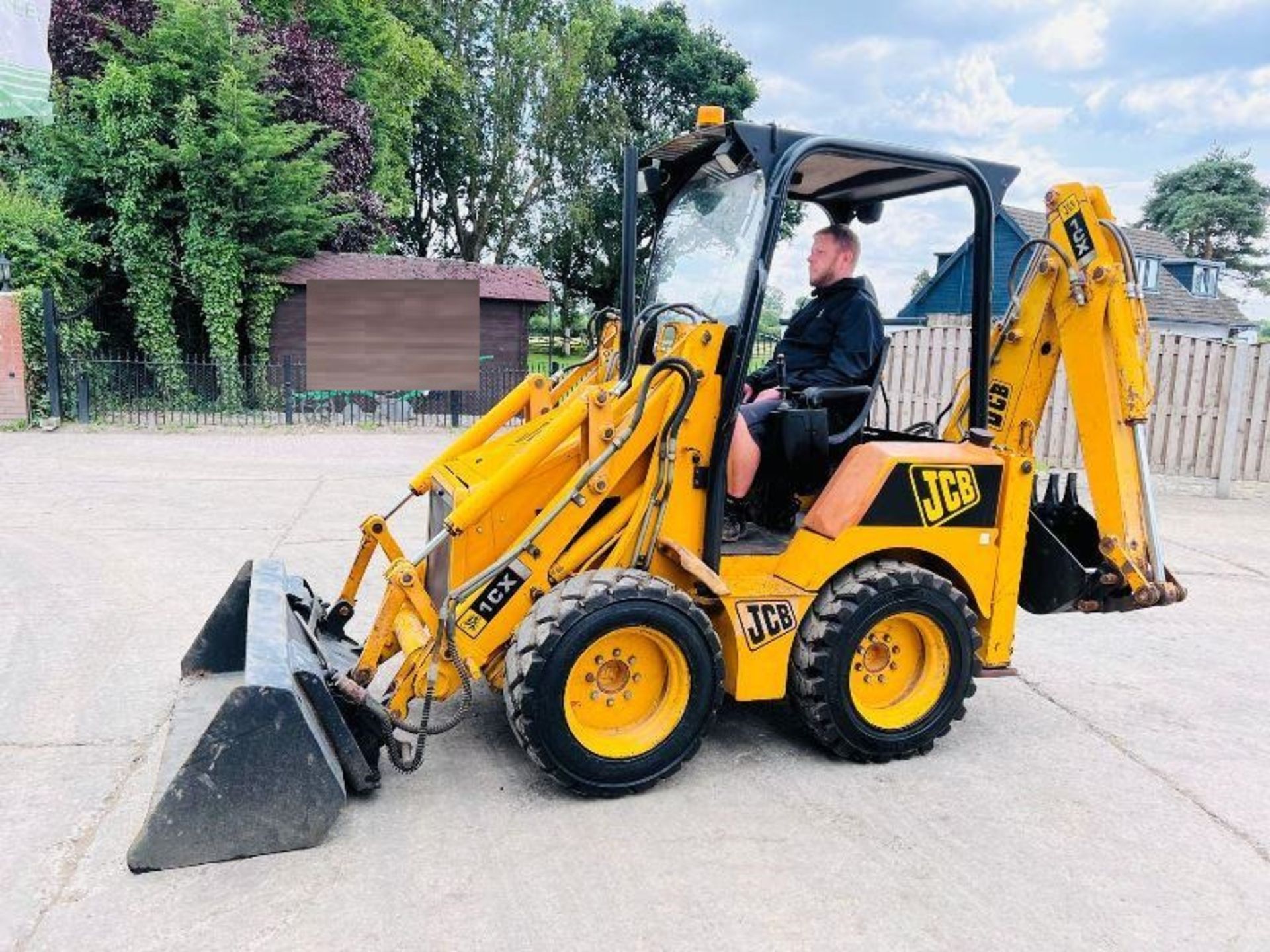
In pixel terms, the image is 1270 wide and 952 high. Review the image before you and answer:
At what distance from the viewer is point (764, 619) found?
3691mm

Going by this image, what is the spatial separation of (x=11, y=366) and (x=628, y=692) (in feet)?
48.4

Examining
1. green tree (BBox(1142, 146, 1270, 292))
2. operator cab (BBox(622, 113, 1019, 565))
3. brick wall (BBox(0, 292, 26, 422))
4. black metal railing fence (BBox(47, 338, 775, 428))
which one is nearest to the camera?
operator cab (BBox(622, 113, 1019, 565))

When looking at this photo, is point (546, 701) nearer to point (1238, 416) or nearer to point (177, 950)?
point (177, 950)

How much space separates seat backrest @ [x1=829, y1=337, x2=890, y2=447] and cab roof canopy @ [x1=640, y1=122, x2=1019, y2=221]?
0.73 meters

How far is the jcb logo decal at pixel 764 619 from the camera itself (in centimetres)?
366

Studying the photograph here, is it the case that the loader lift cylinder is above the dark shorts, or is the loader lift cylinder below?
above

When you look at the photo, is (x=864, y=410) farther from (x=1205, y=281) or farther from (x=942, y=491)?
(x=1205, y=281)

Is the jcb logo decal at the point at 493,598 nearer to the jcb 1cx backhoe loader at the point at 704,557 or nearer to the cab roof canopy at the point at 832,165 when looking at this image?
the jcb 1cx backhoe loader at the point at 704,557

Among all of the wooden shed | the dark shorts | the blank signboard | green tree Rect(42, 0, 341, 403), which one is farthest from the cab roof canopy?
the wooden shed

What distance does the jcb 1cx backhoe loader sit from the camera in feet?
10.8

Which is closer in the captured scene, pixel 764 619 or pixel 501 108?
pixel 764 619

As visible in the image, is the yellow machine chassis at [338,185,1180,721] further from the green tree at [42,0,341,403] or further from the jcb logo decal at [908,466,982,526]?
the green tree at [42,0,341,403]

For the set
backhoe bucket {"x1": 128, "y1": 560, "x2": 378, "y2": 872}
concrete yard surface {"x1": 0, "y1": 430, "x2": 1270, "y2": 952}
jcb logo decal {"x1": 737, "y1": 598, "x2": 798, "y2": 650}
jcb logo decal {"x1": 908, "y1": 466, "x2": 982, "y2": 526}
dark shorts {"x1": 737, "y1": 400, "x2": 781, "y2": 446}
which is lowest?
concrete yard surface {"x1": 0, "y1": 430, "x2": 1270, "y2": 952}

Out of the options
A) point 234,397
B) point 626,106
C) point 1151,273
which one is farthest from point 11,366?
point 1151,273
